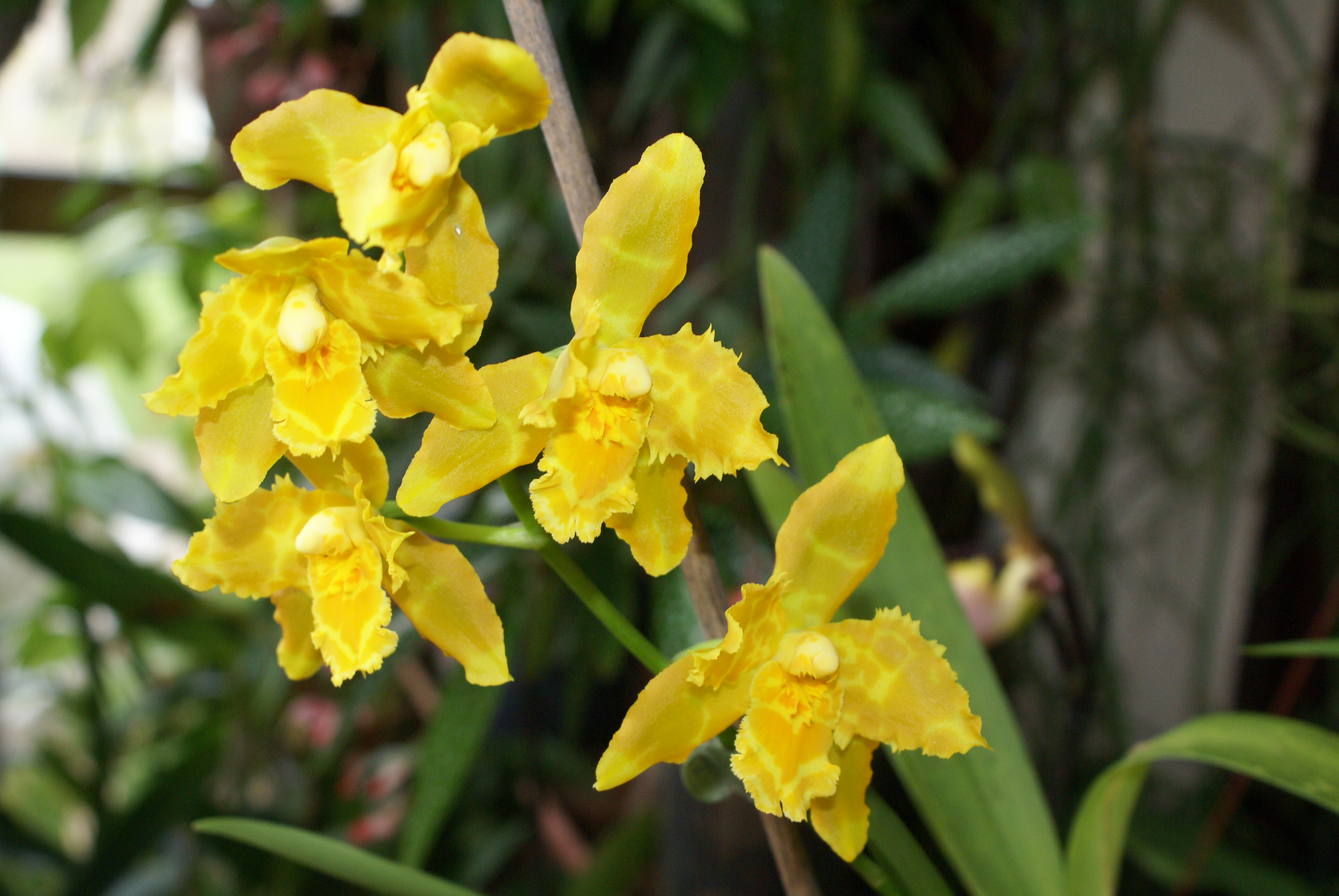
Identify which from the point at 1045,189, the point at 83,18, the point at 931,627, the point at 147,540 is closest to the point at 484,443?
the point at 931,627

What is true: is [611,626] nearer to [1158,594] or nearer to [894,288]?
[894,288]

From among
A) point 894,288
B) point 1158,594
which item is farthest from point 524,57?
point 1158,594

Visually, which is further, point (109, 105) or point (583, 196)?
point (109, 105)

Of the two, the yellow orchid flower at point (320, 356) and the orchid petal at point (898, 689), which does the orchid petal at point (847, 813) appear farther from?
the yellow orchid flower at point (320, 356)

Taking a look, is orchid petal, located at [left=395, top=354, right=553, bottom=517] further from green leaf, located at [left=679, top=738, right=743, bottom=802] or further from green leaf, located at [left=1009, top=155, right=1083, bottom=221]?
green leaf, located at [left=1009, top=155, right=1083, bottom=221]

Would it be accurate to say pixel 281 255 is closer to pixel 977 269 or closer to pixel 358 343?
pixel 358 343
